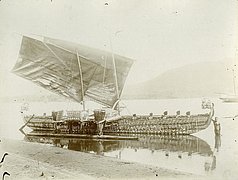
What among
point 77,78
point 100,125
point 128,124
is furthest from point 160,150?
point 77,78

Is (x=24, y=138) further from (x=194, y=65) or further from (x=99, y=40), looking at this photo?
(x=194, y=65)

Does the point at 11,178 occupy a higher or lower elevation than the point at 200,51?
lower

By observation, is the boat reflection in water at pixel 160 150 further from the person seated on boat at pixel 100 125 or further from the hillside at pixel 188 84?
the hillside at pixel 188 84

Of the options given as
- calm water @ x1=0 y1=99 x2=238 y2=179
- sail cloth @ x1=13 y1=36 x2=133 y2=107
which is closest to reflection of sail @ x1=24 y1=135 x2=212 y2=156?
calm water @ x1=0 y1=99 x2=238 y2=179

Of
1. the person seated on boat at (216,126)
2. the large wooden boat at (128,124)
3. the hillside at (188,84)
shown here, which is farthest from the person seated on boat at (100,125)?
the person seated on boat at (216,126)

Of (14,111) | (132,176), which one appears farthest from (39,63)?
(132,176)

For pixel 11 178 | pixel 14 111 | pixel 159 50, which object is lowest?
pixel 11 178

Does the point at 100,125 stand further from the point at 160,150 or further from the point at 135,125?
the point at 160,150
